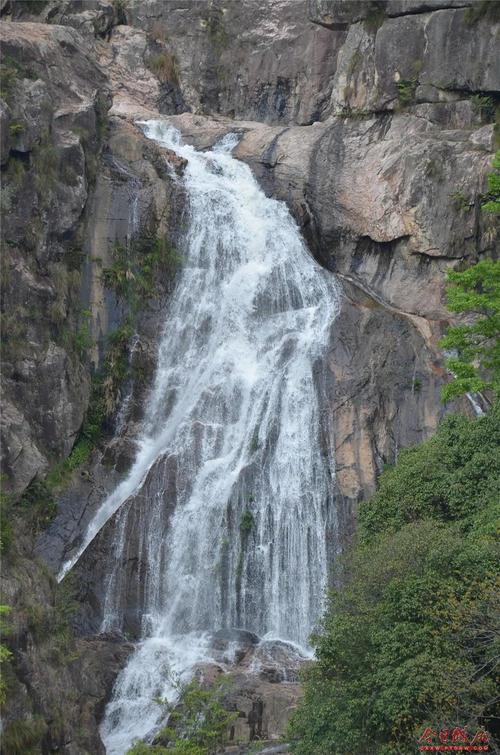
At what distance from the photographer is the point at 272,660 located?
25250 millimetres

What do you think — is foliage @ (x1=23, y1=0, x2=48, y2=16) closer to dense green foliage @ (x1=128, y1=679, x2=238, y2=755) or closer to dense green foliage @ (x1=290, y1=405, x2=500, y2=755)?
dense green foliage @ (x1=290, y1=405, x2=500, y2=755)

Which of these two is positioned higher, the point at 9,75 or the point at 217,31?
the point at 217,31

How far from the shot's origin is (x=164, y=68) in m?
45.8

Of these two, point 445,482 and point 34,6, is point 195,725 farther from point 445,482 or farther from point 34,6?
point 34,6

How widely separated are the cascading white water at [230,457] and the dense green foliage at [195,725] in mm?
1280

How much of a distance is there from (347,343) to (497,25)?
12905 mm

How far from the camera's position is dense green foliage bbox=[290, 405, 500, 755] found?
16328 mm

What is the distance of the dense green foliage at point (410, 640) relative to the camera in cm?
1633

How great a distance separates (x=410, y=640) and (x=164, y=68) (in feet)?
114

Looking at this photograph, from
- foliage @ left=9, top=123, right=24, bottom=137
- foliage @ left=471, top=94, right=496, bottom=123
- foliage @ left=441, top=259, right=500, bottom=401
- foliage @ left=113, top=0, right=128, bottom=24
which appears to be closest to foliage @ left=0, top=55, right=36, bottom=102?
foliage @ left=9, top=123, right=24, bottom=137

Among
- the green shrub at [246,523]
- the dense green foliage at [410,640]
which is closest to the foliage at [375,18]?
Answer: the green shrub at [246,523]

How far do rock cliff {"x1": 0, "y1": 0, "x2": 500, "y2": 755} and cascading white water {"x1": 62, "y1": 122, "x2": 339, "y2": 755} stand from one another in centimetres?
67

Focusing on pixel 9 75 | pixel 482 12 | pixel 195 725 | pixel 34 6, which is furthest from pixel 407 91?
pixel 195 725

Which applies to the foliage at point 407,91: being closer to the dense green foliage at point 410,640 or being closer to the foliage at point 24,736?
the dense green foliage at point 410,640
